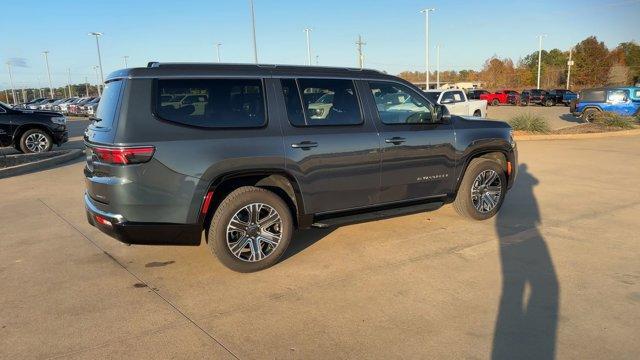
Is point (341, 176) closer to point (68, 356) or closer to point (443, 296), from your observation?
point (443, 296)

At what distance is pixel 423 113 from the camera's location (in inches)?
221

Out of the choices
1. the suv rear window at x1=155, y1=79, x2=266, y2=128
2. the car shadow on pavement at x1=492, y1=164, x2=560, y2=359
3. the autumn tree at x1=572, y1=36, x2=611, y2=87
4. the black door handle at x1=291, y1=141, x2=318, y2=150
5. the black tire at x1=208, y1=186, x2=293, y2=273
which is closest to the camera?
the car shadow on pavement at x1=492, y1=164, x2=560, y2=359

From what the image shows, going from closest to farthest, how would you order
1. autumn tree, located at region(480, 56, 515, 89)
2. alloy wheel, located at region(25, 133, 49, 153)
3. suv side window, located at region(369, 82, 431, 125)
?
1. suv side window, located at region(369, 82, 431, 125)
2. alloy wheel, located at region(25, 133, 49, 153)
3. autumn tree, located at region(480, 56, 515, 89)

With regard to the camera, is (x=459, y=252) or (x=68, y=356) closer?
(x=68, y=356)

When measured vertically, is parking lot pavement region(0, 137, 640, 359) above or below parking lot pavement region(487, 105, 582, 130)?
above

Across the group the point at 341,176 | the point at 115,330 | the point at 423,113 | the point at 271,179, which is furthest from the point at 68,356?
the point at 423,113

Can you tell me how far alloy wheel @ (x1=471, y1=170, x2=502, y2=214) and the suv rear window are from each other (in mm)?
3032

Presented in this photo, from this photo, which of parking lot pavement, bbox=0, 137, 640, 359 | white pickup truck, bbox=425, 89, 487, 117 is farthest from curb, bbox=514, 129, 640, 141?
parking lot pavement, bbox=0, 137, 640, 359

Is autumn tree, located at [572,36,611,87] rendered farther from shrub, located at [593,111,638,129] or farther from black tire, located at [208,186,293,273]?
black tire, located at [208,186,293,273]

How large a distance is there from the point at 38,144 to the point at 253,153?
11952 mm

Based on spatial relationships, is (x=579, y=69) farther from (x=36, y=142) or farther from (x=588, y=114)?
(x=36, y=142)

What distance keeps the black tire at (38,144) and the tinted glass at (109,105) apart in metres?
10.7

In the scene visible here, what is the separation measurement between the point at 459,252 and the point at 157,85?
3404mm

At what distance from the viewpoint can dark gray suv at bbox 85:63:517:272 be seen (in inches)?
159
